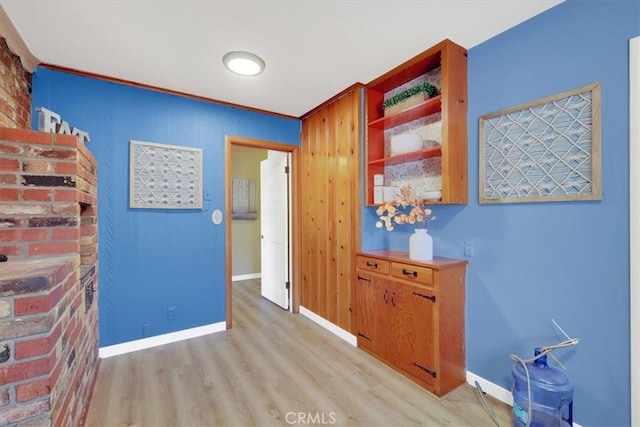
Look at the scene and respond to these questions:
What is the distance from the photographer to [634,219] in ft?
4.43

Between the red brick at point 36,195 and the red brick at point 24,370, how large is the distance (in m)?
0.79

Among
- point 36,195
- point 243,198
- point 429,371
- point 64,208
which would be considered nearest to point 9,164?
point 36,195

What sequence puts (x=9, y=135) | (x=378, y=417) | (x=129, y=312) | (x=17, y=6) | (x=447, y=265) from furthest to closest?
(x=129, y=312), (x=447, y=265), (x=378, y=417), (x=17, y=6), (x=9, y=135)

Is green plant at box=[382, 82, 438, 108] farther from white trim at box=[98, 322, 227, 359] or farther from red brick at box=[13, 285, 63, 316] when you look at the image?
white trim at box=[98, 322, 227, 359]

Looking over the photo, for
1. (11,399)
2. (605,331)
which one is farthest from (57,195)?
(605,331)

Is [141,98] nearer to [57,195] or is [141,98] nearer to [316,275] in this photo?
[57,195]

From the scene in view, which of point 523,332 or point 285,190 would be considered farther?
point 285,190

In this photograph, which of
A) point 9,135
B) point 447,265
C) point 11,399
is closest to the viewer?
point 11,399

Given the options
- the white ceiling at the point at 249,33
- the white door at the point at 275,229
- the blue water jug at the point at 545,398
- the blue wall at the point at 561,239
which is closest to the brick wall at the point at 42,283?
the white ceiling at the point at 249,33

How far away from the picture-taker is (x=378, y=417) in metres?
1.72

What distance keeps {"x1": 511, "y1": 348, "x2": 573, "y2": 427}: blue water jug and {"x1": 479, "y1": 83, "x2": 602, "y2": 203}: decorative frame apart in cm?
95

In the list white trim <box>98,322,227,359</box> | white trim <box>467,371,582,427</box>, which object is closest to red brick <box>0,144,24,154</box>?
white trim <box>98,322,227,359</box>

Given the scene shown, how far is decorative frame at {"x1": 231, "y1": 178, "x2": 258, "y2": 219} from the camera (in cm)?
516

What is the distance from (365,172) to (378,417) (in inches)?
74.8
